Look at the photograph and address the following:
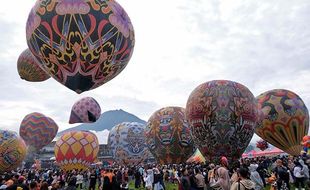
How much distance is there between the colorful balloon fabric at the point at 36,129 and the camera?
36.7 m

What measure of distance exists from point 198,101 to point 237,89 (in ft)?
7.89

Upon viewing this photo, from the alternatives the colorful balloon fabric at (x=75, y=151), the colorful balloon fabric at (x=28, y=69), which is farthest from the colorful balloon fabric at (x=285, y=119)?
the colorful balloon fabric at (x=28, y=69)

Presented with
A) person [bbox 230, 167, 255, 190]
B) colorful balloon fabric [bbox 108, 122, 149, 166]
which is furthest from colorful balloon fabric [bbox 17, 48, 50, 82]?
person [bbox 230, 167, 255, 190]

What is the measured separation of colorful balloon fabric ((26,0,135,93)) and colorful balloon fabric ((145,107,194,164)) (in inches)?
452

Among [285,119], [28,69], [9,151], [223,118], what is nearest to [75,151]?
[9,151]

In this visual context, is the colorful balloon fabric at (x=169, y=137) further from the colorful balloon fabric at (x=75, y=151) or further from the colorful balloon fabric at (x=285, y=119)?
the colorful balloon fabric at (x=285, y=119)

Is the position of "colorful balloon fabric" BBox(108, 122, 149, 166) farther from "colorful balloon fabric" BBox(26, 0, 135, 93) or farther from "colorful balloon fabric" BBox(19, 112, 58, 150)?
"colorful balloon fabric" BBox(26, 0, 135, 93)

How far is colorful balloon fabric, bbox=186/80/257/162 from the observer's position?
1911cm

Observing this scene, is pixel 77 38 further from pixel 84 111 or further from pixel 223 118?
pixel 84 111

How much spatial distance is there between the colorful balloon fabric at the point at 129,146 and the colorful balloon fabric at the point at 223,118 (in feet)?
50.4

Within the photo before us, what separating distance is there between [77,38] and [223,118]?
955 cm

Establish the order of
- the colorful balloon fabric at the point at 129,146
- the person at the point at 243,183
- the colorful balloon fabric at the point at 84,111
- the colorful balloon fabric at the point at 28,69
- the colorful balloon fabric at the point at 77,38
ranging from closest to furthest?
the person at the point at 243,183, the colorful balloon fabric at the point at 77,38, the colorful balloon fabric at the point at 28,69, the colorful balloon fabric at the point at 129,146, the colorful balloon fabric at the point at 84,111

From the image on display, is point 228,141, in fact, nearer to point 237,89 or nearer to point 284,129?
point 237,89

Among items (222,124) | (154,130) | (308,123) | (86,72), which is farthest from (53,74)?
(308,123)
